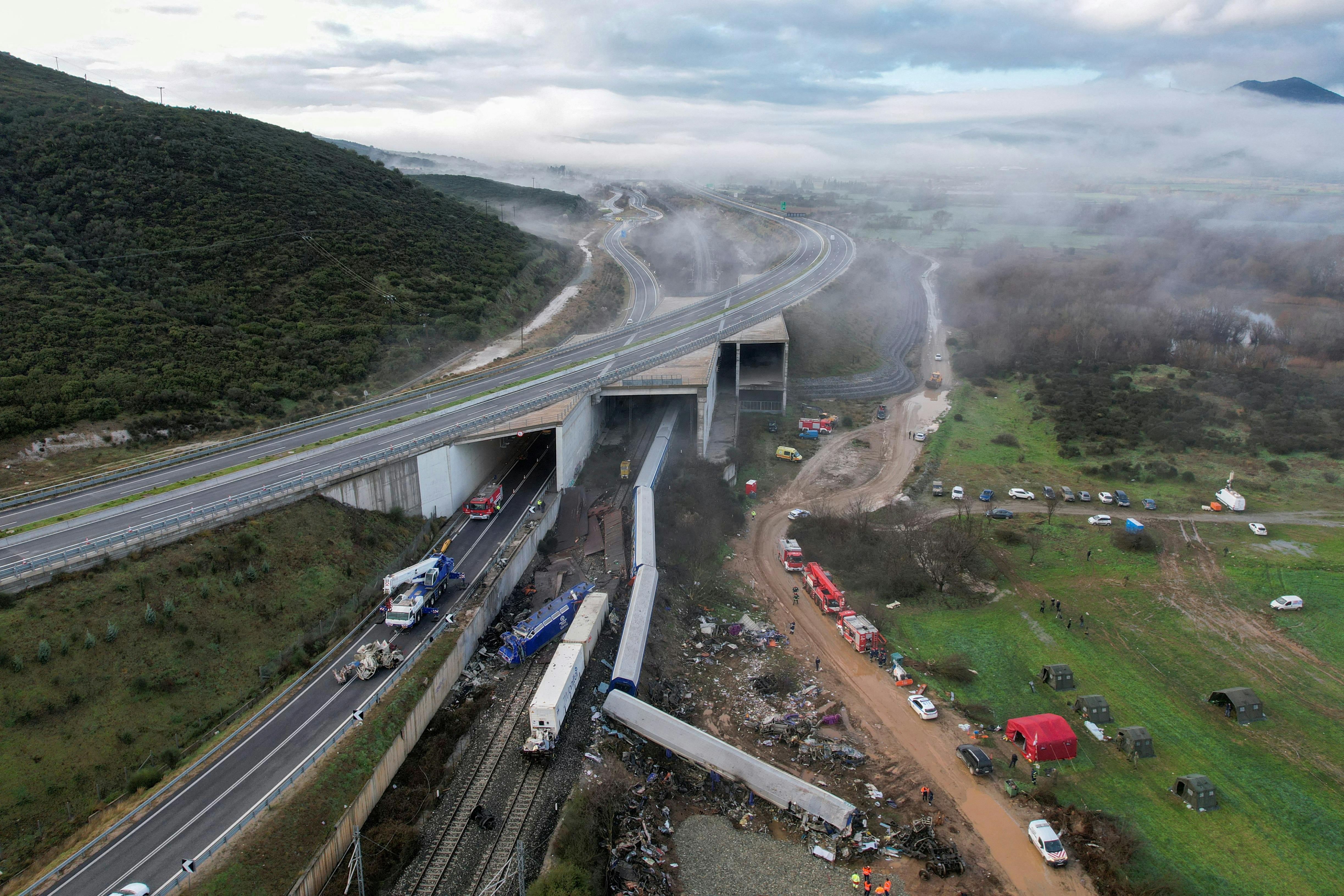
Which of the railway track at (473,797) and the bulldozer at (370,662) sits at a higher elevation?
the bulldozer at (370,662)

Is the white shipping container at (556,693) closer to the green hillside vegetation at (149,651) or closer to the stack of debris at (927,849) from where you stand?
the green hillside vegetation at (149,651)

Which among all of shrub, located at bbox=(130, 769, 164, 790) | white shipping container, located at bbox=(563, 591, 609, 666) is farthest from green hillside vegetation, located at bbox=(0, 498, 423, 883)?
white shipping container, located at bbox=(563, 591, 609, 666)

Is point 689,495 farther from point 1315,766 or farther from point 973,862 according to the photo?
point 1315,766

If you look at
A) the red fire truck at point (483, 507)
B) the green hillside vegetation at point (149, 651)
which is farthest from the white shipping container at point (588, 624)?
the red fire truck at point (483, 507)

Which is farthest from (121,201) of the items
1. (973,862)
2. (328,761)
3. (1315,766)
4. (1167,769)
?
(1315,766)

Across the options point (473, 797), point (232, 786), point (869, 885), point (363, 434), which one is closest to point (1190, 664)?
point (869, 885)

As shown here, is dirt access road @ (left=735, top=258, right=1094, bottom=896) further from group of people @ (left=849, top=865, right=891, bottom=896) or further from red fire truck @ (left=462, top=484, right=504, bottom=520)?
red fire truck @ (left=462, top=484, right=504, bottom=520)

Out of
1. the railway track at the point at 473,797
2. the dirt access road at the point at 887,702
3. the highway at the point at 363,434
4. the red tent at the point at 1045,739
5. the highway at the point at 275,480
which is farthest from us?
the highway at the point at 363,434
